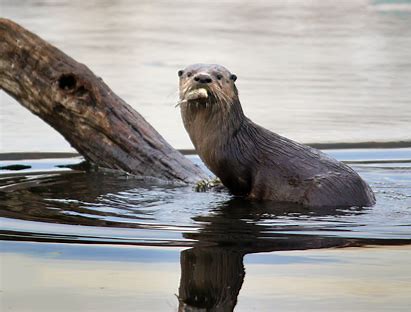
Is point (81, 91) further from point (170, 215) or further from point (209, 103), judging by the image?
point (170, 215)

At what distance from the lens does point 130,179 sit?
8055mm

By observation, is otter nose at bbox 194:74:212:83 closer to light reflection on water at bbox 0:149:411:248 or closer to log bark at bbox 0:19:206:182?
light reflection on water at bbox 0:149:411:248

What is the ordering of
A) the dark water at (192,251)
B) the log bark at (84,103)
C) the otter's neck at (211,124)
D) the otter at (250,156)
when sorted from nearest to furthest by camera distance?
the dark water at (192,251)
the otter at (250,156)
the otter's neck at (211,124)
the log bark at (84,103)

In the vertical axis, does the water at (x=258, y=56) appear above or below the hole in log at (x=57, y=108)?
above

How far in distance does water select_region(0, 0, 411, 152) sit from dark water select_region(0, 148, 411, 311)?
3.44ft

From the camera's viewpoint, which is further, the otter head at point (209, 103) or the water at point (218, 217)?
the otter head at point (209, 103)

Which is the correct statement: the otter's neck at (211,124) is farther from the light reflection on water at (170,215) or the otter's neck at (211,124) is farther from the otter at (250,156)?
the light reflection on water at (170,215)

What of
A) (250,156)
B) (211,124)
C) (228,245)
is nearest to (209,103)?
(211,124)

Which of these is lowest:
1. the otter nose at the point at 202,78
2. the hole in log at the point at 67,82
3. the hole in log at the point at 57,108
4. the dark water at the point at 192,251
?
the dark water at the point at 192,251

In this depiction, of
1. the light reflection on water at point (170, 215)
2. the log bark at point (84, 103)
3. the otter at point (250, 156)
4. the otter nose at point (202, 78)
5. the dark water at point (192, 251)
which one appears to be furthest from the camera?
the log bark at point (84, 103)

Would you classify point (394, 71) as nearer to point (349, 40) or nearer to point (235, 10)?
point (349, 40)

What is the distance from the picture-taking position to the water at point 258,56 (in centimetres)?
1030

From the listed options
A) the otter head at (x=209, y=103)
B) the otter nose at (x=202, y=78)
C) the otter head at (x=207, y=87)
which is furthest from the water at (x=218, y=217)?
the otter nose at (x=202, y=78)

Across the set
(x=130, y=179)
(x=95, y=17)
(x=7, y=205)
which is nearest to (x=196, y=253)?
(x=7, y=205)
